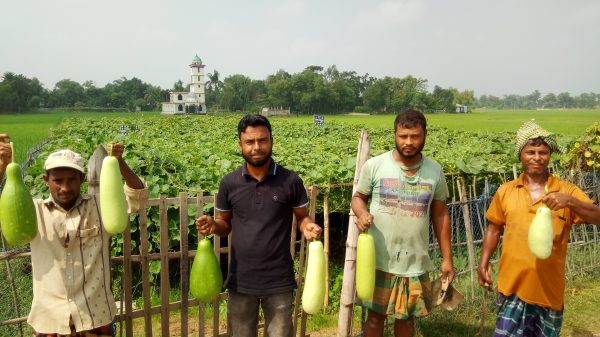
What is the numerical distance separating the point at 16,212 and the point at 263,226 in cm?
154

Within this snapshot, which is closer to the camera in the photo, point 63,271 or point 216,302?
point 63,271

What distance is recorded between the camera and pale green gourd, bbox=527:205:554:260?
10.4ft

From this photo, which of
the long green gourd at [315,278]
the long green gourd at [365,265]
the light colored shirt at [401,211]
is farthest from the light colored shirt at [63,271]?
the light colored shirt at [401,211]

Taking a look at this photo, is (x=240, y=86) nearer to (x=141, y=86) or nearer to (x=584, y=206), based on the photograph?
(x=141, y=86)

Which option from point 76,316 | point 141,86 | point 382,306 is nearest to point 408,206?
point 382,306

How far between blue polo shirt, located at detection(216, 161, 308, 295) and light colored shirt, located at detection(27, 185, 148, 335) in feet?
3.21

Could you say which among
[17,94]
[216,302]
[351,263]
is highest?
[17,94]

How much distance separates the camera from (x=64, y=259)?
112 inches

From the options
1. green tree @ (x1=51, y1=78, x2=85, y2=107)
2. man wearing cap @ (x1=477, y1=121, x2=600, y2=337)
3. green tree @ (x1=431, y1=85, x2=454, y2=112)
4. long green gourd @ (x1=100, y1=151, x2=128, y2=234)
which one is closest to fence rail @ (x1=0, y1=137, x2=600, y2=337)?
long green gourd @ (x1=100, y1=151, x2=128, y2=234)

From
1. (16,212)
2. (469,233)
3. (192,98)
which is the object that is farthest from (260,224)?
(192,98)

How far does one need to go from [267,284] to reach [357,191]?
1.09 m

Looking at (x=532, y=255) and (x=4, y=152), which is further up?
(x=4, y=152)

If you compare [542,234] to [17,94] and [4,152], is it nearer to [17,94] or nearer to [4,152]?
[4,152]

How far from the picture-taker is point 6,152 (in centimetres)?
274
